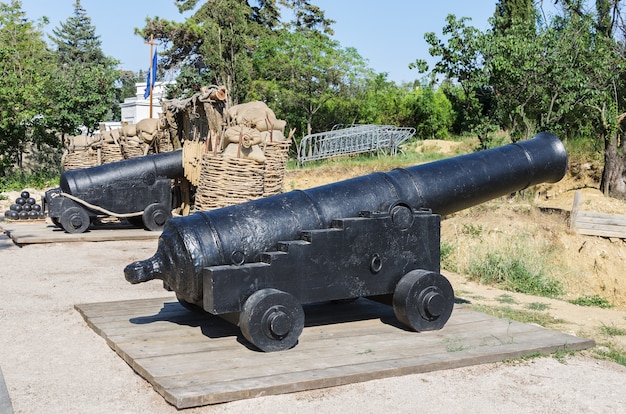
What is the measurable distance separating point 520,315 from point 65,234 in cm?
649

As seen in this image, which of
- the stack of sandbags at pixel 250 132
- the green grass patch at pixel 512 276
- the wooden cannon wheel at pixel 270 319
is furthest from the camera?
the stack of sandbags at pixel 250 132

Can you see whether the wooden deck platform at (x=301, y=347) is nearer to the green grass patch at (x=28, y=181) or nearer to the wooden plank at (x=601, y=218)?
the wooden plank at (x=601, y=218)

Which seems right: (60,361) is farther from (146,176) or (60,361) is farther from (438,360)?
(146,176)

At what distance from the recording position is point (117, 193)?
32.8 ft

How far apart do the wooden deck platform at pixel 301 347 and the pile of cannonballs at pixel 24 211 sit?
7159mm

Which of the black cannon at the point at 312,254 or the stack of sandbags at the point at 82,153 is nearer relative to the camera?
the black cannon at the point at 312,254

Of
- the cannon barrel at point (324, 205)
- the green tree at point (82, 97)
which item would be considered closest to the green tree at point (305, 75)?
the green tree at point (82, 97)

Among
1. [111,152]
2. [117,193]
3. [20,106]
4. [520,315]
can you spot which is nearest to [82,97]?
[20,106]

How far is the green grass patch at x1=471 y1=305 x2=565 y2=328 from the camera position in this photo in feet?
17.4

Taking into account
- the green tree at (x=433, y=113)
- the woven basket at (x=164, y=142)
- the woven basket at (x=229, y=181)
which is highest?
the green tree at (x=433, y=113)

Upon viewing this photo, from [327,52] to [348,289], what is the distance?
21.2 m

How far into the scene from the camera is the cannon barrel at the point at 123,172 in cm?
977

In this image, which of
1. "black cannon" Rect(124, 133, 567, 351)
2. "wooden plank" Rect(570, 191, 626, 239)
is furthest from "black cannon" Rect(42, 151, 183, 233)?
"black cannon" Rect(124, 133, 567, 351)

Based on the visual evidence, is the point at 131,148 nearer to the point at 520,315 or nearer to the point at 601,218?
the point at 601,218
